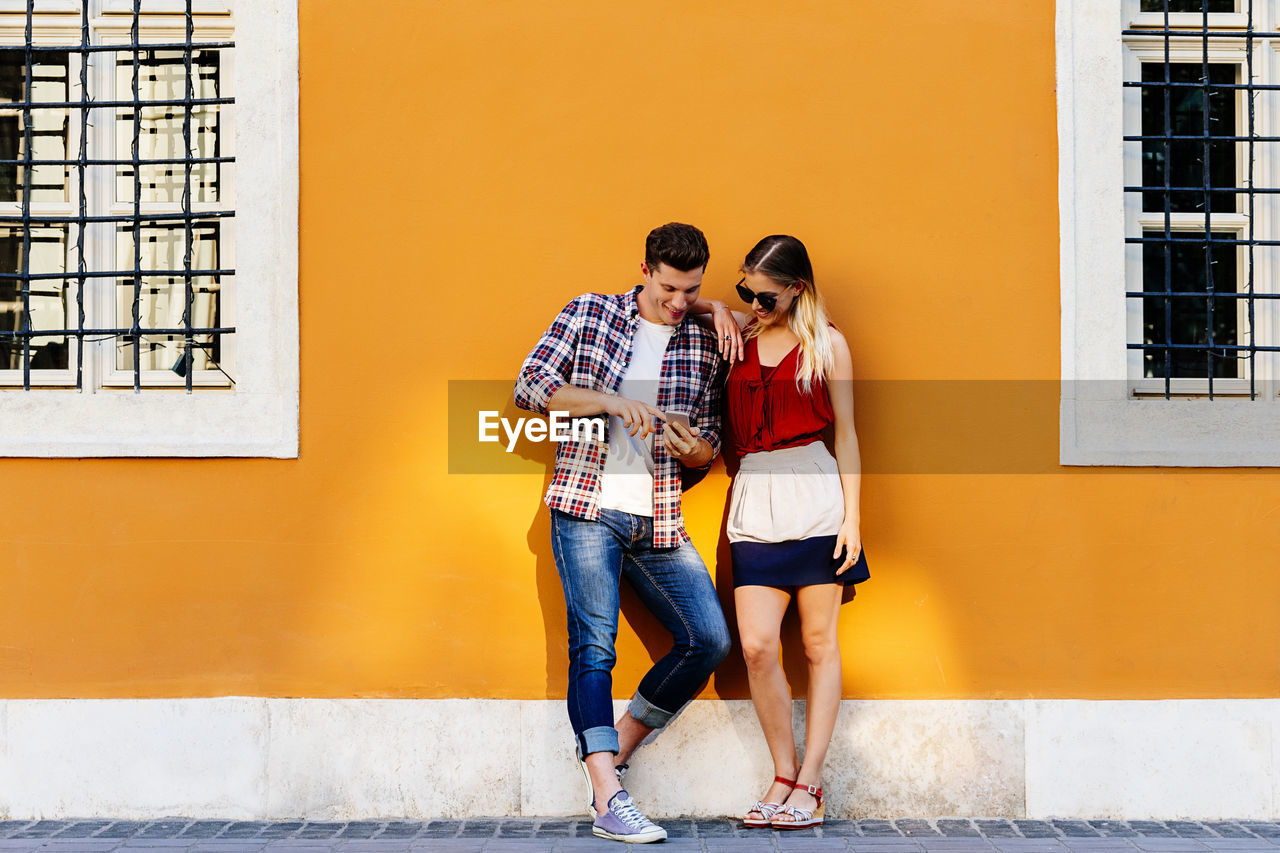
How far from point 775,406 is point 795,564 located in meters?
0.60

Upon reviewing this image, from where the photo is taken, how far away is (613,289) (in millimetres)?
4594

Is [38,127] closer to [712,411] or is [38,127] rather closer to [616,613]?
[712,411]

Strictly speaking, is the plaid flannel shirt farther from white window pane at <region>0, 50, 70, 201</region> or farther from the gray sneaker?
white window pane at <region>0, 50, 70, 201</region>

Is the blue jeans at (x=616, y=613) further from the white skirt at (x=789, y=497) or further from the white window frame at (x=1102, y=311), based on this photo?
the white window frame at (x=1102, y=311)

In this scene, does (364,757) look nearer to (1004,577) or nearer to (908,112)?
(1004,577)

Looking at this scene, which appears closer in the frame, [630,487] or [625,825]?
[625,825]

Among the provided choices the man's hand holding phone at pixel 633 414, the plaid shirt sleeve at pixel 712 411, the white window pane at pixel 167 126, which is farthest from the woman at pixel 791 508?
the white window pane at pixel 167 126

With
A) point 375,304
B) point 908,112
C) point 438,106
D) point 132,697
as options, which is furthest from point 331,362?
point 908,112

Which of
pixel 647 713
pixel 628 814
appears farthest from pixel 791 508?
pixel 628 814

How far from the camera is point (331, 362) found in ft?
15.0

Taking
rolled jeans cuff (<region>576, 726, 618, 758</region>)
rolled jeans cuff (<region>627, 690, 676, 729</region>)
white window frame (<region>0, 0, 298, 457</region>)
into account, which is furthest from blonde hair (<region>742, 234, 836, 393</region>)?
white window frame (<region>0, 0, 298, 457</region>)

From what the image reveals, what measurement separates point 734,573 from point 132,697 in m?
2.43

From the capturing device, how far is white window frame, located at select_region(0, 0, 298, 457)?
4.54 metres

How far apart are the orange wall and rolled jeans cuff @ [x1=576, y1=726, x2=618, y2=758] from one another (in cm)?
48
